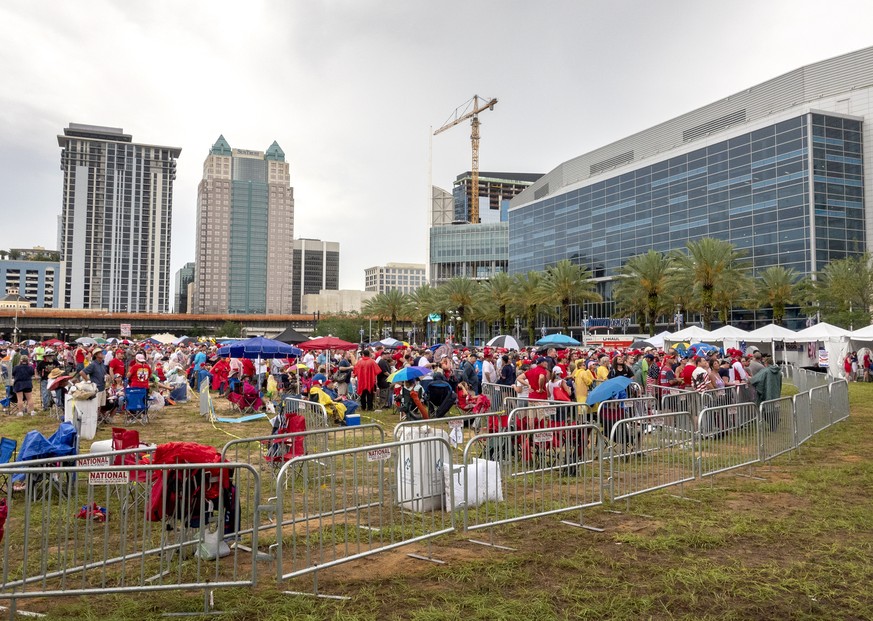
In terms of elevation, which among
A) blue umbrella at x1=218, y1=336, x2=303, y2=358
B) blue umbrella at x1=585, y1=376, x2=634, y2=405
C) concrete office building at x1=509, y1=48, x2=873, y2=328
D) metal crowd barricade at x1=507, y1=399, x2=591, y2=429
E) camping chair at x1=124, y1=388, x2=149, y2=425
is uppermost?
concrete office building at x1=509, y1=48, x2=873, y2=328

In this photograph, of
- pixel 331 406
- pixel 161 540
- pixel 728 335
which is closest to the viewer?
pixel 161 540

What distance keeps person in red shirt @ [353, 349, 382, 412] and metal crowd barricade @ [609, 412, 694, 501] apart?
10.9m

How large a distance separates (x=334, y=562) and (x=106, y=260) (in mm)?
209563

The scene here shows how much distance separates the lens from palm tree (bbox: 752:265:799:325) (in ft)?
162

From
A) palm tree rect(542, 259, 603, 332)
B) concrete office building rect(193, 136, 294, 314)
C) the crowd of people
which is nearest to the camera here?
the crowd of people

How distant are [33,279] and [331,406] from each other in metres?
204

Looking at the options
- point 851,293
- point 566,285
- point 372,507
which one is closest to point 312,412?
point 372,507

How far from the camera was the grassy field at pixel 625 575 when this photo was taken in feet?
15.1

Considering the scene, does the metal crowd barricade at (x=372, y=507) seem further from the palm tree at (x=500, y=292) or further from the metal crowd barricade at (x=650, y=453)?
the palm tree at (x=500, y=292)

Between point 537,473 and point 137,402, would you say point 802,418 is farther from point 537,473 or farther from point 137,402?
point 137,402

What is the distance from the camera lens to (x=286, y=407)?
38.0 feet

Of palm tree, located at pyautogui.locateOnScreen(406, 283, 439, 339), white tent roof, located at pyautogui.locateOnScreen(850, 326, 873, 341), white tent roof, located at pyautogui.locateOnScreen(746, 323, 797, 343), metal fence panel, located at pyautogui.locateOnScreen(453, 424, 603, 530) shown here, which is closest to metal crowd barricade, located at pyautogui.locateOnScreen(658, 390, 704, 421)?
metal fence panel, located at pyautogui.locateOnScreen(453, 424, 603, 530)

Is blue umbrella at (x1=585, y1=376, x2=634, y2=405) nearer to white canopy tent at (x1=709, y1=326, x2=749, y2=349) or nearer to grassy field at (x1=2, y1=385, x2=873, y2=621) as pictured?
grassy field at (x1=2, y1=385, x2=873, y2=621)

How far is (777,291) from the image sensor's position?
49.5m
